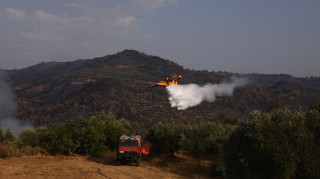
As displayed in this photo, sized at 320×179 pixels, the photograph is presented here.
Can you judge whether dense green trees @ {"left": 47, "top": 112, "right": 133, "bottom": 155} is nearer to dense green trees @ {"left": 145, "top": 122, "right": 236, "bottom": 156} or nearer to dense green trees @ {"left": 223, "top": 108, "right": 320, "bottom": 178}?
dense green trees @ {"left": 145, "top": 122, "right": 236, "bottom": 156}

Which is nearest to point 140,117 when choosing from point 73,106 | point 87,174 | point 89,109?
point 89,109

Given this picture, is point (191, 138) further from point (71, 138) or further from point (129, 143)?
point (71, 138)

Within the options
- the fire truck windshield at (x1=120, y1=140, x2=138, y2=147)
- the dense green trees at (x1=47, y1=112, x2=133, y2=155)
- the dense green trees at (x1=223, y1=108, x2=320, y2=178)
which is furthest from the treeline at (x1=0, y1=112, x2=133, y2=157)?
the dense green trees at (x1=223, y1=108, x2=320, y2=178)

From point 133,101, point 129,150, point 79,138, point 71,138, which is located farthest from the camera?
point 133,101

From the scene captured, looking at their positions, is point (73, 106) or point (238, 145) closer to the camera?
point (238, 145)

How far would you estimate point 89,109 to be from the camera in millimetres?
129375

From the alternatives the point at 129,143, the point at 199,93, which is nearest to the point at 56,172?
the point at 129,143

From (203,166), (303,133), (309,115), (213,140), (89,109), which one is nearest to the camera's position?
(303,133)

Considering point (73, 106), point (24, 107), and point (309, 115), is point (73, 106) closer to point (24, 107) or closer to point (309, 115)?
point (24, 107)

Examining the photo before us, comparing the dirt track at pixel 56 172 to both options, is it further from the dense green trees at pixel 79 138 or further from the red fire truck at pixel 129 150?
the dense green trees at pixel 79 138

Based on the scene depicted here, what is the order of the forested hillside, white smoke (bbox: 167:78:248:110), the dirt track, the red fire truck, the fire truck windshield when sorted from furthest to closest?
the forested hillside, white smoke (bbox: 167:78:248:110), the fire truck windshield, the red fire truck, the dirt track

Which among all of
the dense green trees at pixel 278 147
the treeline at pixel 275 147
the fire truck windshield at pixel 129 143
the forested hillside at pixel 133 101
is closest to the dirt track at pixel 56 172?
the fire truck windshield at pixel 129 143

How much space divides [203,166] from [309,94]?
153592 mm

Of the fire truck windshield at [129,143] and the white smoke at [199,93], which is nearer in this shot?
the fire truck windshield at [129,143]
